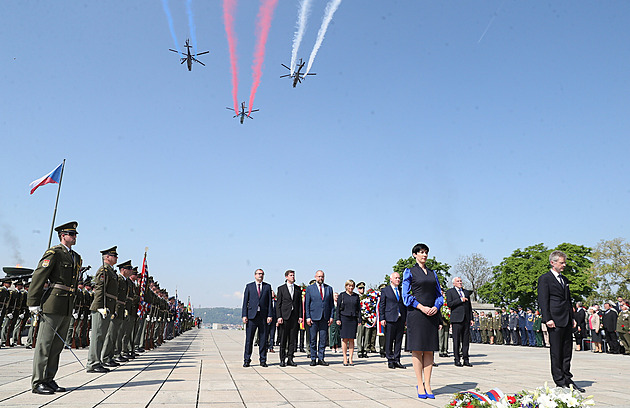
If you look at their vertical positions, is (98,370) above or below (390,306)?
below

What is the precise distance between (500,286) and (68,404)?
62.4m

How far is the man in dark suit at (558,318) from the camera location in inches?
296

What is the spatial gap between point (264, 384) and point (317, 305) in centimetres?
372

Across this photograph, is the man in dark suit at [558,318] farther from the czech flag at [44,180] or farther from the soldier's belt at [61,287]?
the czech flag at [44,180]

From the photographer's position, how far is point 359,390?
705 centimetres

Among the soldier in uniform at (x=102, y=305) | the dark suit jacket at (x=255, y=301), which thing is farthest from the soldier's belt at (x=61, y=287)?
the dark suit jacket at (x=255, y=301)

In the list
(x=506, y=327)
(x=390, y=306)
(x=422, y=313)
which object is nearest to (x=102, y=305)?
(x=422, y=313)

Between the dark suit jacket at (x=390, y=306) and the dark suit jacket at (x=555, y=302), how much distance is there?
13.9 ft

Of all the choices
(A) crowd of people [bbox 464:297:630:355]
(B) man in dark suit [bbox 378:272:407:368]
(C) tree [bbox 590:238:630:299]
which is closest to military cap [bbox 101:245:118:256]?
(B) man in dark suit [bbox 378:272:407:368]

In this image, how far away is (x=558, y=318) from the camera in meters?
7.58

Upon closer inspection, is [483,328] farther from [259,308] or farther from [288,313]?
[259,308]

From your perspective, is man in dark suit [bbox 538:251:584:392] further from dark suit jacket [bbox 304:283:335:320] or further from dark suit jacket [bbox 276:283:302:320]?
dark suit jacket [bbox 276:283:302:320]

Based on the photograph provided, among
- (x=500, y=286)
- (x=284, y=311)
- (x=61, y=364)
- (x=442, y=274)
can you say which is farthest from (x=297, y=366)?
(x=442, y=274)

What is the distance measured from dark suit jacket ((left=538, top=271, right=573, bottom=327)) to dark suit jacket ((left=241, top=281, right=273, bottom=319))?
18.6ft
